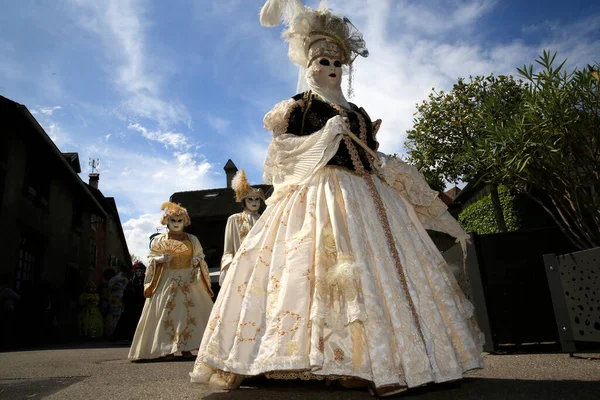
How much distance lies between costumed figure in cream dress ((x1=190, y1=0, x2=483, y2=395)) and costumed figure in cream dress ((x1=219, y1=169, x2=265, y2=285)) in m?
2.64

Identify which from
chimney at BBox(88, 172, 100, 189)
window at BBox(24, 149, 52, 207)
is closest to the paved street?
window at BBox(24, 149, 52, 207)

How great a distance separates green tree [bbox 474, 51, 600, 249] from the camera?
5.88 metres

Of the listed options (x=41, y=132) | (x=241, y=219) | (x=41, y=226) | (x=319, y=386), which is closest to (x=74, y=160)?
(x=41, y=226)

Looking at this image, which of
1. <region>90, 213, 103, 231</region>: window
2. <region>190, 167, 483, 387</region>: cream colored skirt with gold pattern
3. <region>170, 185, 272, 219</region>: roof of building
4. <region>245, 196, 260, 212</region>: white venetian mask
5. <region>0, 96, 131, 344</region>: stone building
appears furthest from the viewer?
<region>170, 185, 272, 219</region>: roof of building

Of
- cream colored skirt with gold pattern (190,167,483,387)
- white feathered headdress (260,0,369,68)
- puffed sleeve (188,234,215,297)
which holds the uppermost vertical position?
white feathered headdress (260,0,369,68)

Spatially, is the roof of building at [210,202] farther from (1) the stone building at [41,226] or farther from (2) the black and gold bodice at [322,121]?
(2) the black and gold bodice at [322,121]

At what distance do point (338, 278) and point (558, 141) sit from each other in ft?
17.8

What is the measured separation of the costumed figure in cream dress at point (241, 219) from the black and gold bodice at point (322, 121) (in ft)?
8.65

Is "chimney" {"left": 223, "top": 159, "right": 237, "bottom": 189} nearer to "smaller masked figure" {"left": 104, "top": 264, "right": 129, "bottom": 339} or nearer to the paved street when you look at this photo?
"smaller masked figure" {"left": 104, "top": 264, "right": 129, "bottom": 339}

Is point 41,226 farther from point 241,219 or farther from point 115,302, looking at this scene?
point 241,219

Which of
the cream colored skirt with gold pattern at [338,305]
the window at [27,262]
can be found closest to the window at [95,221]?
the window at [27,262]

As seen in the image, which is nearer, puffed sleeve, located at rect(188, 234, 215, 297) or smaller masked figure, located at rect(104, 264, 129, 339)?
puffed sleeve, located at rect(188, 234, 215, 297)

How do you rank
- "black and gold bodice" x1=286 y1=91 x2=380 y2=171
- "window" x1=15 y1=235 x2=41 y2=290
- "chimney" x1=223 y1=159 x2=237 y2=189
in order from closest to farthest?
1. "black and gold bodice" x1=286 y1=91 x2=380 y2=171
2. "window" x1=15 y1=235 x2=41 y2=290
3. "chimney" x1=223 y1=159 x2=237 y2=189

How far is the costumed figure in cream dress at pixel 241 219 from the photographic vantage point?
18.7 ft
